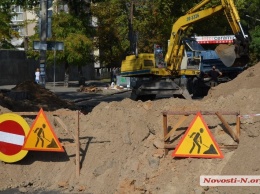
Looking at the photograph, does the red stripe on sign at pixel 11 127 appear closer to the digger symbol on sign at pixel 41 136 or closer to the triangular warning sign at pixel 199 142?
the digger symbol on sign at pixel 41 136

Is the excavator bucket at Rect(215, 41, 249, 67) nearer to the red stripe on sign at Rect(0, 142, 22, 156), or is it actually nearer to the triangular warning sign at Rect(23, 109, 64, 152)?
the triangular warning sign at Rect(23, 109, 64, 152)

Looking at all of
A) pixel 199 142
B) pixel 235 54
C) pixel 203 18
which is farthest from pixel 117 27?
pixel 199 142

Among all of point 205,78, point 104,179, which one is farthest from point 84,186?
point 205,78

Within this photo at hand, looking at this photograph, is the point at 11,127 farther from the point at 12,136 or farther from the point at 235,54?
the point at 235,54

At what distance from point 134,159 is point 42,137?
163 centimetres

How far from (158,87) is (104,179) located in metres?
13.7

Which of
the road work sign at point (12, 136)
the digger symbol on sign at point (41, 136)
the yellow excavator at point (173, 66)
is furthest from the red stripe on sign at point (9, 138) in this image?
the yellow excavator at point (173, 66)

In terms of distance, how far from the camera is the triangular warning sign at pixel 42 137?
943 cm

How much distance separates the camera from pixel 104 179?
29.6 ft

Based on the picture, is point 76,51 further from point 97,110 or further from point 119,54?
point 97,110

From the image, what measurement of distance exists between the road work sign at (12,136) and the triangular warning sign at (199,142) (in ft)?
9.35

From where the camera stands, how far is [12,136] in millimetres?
9805

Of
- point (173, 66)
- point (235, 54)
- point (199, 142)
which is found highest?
point (235, 54)

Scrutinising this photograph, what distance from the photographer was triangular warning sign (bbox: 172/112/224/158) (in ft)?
27.8
